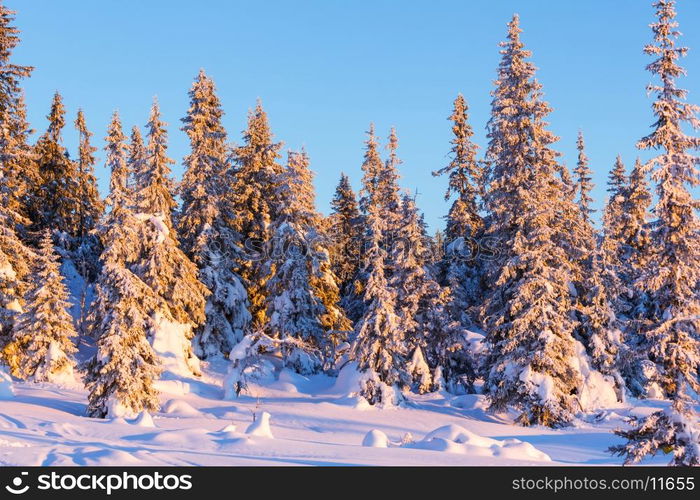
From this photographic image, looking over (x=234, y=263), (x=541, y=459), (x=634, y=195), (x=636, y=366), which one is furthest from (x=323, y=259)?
(x=634, y=195)

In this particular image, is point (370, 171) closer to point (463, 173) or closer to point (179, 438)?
point (463, 173)

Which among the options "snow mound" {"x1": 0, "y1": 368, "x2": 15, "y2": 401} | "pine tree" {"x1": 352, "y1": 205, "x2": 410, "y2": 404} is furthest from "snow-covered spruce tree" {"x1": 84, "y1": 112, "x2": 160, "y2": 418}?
"pine tree" {"x1": 352, "y1": 205, "x2": 410, "y2": 404}

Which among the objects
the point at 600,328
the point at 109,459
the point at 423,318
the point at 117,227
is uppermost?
the point at 117,227

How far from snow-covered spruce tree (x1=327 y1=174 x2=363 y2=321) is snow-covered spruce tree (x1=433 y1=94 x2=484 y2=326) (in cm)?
864

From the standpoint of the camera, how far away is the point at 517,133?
2819 centimetres

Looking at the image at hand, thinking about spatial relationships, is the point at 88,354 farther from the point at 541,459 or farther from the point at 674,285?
the point at 674,285

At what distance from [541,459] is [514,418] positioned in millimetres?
13427

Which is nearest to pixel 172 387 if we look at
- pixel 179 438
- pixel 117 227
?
pixel 117 227

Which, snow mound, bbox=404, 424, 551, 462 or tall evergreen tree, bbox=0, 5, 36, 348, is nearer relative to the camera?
snow mound, bbox=404, 424, 551, 462

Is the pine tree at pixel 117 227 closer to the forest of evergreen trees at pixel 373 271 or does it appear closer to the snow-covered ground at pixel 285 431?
the forest of evergreen trees at pixel 373 271

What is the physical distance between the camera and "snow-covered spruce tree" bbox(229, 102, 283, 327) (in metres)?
39.4

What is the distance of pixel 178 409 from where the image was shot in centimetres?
2636
